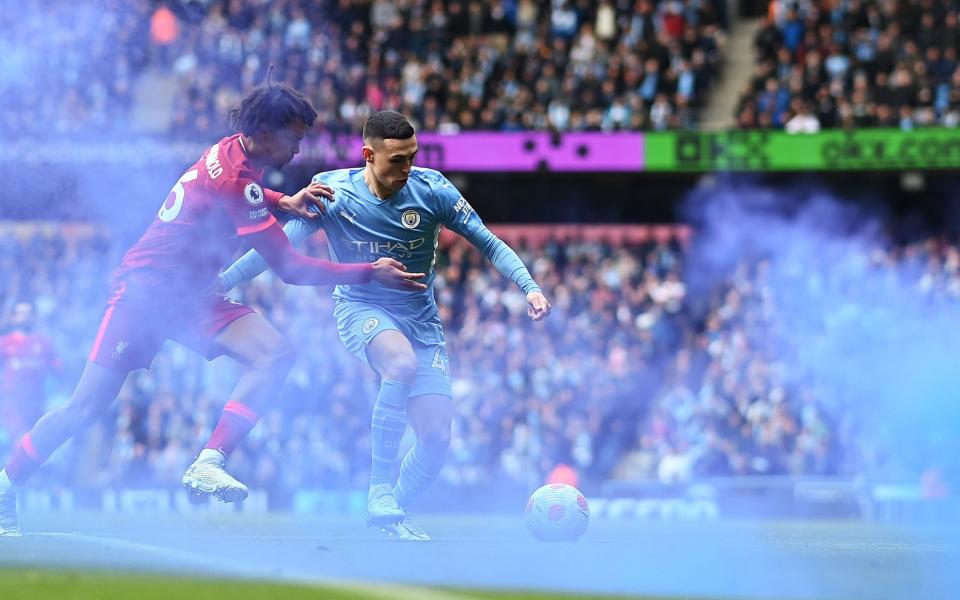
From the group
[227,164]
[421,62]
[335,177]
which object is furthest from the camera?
[421,62]

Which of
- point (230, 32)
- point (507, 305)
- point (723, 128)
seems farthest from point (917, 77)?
point (230, 32)

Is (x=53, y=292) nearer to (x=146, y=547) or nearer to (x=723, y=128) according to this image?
(x=723, y=128)

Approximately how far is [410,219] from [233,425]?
5.14 ft

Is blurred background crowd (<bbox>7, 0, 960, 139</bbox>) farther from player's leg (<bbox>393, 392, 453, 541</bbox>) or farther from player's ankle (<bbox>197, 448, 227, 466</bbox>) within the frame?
player's ankle (<bbox>197, 448, 227, 466</bbox>)

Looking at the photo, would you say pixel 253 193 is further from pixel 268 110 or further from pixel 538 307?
pixel 538 307

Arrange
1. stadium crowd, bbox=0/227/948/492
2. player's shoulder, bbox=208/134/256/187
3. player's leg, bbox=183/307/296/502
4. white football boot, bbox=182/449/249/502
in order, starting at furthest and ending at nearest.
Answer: stadium crowd, bbox=0/227/948/492 → player's leg, bbox=183/307/296/502 → player's shoulder, bbox=208/134/256/187 → white football boot, bbox=182/449/249/502

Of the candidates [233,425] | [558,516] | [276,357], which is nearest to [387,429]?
[276,357]

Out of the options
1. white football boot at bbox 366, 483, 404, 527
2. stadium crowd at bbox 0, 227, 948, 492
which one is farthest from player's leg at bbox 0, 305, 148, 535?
stadium crowd at bbox 0, 227, 948, 492

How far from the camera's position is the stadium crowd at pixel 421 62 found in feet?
65.7

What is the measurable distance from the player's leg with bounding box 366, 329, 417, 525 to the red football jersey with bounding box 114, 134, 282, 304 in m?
0.99

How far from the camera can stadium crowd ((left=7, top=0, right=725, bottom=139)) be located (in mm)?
20031

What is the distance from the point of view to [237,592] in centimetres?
535

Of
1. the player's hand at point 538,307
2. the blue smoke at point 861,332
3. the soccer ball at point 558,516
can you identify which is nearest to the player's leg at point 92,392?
the player's hand at point 538,307

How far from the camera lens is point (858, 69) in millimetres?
20516
